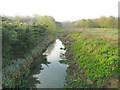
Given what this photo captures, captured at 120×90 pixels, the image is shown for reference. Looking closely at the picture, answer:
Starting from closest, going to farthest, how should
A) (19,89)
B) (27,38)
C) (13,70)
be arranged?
(19,89)
(13,70)
(27,38)

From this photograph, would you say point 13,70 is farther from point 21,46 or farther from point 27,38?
point 27,38

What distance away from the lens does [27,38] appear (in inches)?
739

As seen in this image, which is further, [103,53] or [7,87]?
[103,53]

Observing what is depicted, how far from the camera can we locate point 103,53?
16.0m

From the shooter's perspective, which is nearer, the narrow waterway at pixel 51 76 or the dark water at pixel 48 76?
the narrow waterway at pixel 51 76

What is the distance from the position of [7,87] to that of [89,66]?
11775mm

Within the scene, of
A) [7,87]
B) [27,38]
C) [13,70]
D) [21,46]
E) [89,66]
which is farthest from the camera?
[27,38]

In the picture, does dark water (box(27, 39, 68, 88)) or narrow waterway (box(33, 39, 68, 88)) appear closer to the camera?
narrow waterway (box(33, 39, 68, 88))

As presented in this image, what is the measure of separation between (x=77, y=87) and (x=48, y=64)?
436 inches

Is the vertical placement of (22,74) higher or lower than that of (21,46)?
lower

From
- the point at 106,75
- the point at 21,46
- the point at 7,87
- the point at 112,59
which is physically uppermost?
the point at 21,46


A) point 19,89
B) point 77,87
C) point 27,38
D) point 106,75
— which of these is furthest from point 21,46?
point 106,75

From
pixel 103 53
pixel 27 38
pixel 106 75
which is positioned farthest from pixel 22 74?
pixel 103 53

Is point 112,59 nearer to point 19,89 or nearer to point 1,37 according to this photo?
point 19,89
